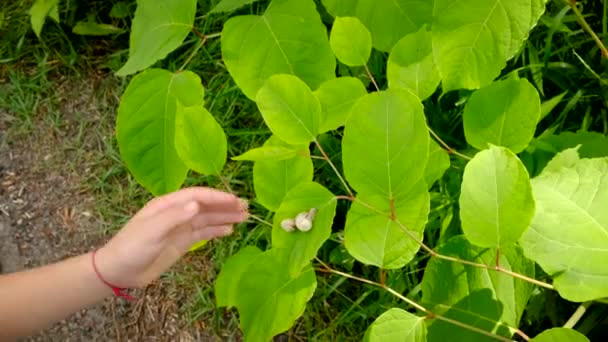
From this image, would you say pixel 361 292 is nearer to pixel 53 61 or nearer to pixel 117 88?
pixel 117 88

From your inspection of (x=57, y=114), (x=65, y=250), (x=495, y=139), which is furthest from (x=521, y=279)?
(x=57, y=114)

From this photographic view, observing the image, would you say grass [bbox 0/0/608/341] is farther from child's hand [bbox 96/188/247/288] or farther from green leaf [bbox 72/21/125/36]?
child's hand [bbox 96/188/247/288]

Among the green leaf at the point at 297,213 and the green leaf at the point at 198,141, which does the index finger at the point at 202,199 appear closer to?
the green leaf at the point at 198,141

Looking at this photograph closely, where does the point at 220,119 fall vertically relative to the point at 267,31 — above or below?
below

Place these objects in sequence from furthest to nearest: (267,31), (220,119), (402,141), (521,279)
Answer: (220,119) → (267,31) → (521,279) → (402,141)

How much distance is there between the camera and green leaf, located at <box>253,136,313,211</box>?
2.69 feet

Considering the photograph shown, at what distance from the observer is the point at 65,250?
1.77m

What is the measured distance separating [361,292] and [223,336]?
357 mm

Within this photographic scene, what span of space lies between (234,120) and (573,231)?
116 centimetres

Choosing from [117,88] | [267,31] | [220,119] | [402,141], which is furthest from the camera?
[117,88]

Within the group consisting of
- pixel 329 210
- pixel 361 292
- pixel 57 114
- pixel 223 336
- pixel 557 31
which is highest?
pixel 329 210

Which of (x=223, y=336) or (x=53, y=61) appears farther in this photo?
(x=53, y=61)

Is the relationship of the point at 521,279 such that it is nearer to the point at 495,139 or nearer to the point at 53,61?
the point at 495,139

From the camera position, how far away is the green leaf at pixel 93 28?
1830 millimetres
